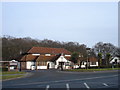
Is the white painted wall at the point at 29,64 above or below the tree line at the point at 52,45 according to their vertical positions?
below

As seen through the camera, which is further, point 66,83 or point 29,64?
point 29,64

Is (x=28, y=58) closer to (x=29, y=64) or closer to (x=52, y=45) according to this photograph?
(x=29, y=64)

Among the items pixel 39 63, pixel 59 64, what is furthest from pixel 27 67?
pixel 59 64

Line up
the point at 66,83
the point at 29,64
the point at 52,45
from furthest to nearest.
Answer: the point at 52,45 → the point at 29,64 → the point at 66,83

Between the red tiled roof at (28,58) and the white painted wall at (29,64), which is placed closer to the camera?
the white painted wall at (29,64)

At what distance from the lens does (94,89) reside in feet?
48.8

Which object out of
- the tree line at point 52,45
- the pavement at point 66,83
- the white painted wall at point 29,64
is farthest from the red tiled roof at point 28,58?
the pavement at point 66,83

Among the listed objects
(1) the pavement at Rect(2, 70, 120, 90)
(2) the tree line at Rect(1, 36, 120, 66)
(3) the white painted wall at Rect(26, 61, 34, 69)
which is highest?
(2) the tree line at Rect(1, 36, 120, 66)

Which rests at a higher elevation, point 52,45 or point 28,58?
point 52,45

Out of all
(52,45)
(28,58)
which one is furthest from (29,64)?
(52,45)

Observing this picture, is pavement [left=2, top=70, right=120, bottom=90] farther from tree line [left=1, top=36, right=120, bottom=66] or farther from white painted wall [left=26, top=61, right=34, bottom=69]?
white painted wall [left=26, top=61, right=34, bottom=69]

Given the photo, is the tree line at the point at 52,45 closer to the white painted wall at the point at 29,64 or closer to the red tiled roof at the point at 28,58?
the red tiled roof at the point at 28,58

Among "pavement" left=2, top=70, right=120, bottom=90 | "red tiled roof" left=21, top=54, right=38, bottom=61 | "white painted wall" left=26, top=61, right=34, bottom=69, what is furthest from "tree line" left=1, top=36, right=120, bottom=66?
"pavement" left=2, top=70, right=120, bottom=90

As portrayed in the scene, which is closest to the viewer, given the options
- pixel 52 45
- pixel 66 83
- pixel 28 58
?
pixel 66 83
